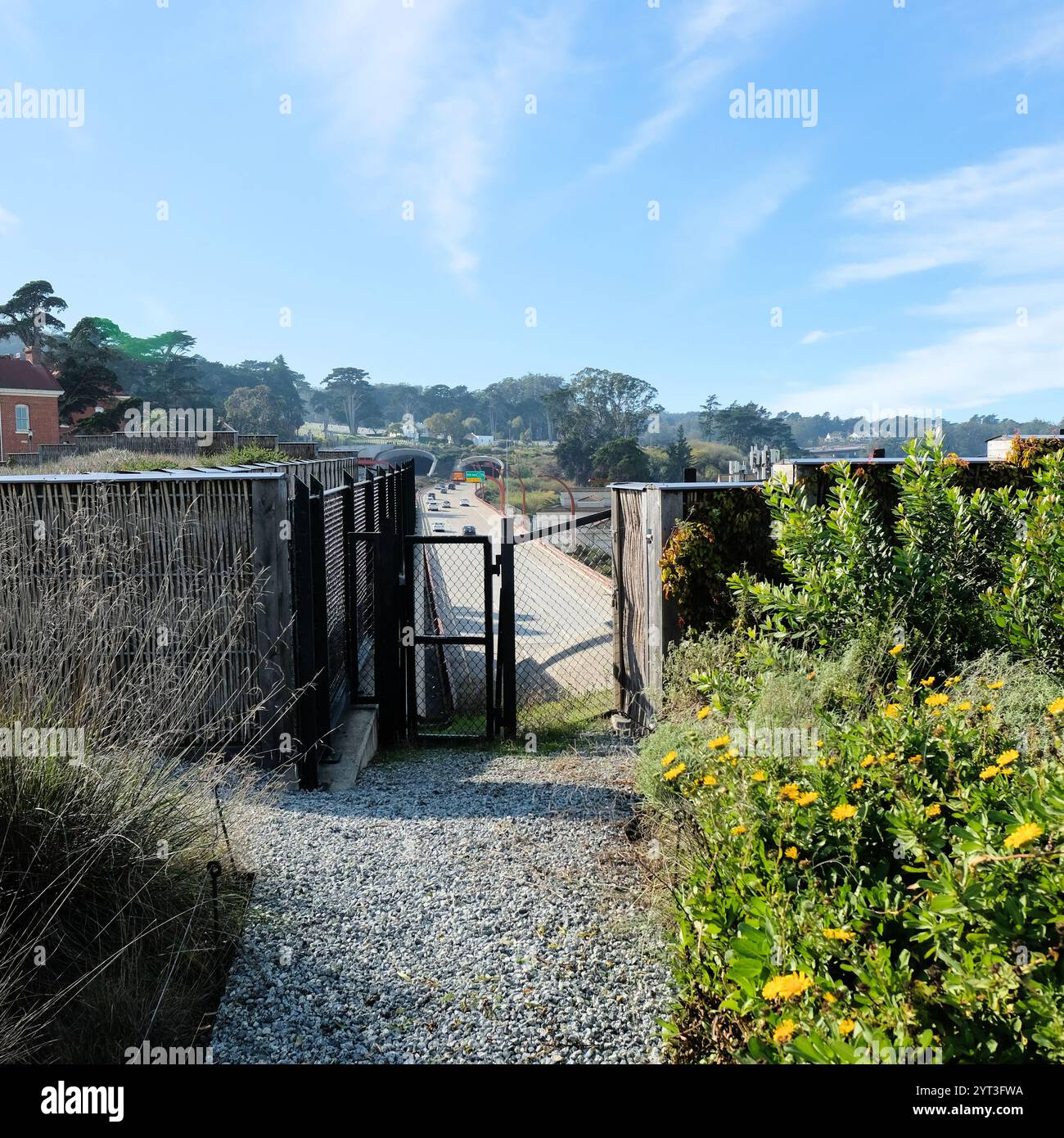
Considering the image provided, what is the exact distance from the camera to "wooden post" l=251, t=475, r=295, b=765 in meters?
5.84

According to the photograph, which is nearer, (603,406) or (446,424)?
(603,406)

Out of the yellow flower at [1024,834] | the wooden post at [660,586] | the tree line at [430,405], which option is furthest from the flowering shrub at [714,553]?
the tree line at [430,405]

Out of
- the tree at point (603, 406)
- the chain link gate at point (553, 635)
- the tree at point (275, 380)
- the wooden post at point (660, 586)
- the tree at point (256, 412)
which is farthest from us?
the tree at point (275, 380)

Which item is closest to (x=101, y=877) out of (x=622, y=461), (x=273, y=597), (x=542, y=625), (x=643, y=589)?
(x=273, y=597)

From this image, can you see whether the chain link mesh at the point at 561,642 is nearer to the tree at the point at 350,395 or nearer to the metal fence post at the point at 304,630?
the metal fence post at the point at 304,630

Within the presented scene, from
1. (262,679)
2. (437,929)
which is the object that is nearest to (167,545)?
(262,679)

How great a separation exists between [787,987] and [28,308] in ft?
259

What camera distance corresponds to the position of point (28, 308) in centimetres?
6750

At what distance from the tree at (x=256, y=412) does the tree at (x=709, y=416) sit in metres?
56.7

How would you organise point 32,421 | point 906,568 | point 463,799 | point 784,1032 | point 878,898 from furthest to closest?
point 32,421, point 906,568, point 463,799, point 878,898, point 784,1032

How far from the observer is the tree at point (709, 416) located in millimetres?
119812

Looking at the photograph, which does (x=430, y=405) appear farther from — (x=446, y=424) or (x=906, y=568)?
(x=906, y=568)

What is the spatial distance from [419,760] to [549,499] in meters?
53.2
